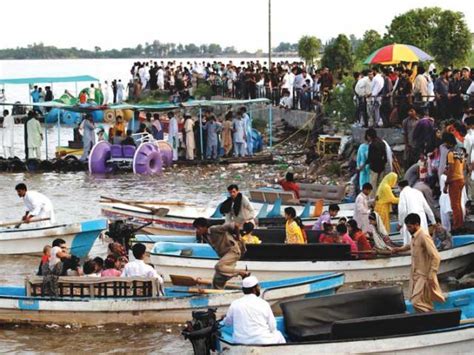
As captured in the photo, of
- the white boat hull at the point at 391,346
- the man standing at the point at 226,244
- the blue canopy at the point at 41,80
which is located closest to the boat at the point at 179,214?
the man standing at the point at 226,244

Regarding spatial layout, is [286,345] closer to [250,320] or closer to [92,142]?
[250,320]

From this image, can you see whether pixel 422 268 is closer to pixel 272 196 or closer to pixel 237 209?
pixel 237 209

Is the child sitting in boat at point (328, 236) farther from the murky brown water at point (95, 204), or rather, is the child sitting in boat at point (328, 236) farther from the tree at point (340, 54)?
the tree at point (340, 54)

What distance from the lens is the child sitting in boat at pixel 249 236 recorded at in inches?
612

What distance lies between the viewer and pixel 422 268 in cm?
1182

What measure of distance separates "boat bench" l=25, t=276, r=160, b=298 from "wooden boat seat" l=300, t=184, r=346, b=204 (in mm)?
7442

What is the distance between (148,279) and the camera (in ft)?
45.5

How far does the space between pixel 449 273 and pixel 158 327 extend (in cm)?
448

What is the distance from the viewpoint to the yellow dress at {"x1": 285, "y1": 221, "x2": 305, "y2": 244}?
15.7m

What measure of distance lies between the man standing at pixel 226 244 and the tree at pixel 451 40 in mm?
27132

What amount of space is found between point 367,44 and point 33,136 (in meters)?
19.5

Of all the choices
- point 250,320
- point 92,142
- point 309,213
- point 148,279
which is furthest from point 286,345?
point 92,142

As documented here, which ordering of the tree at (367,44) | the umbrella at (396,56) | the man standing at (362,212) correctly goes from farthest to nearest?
the tree at (367,44)
the umbrella at (396,56)
the man standing at (362,212)

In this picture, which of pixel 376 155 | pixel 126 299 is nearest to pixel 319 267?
pixel 126 299
